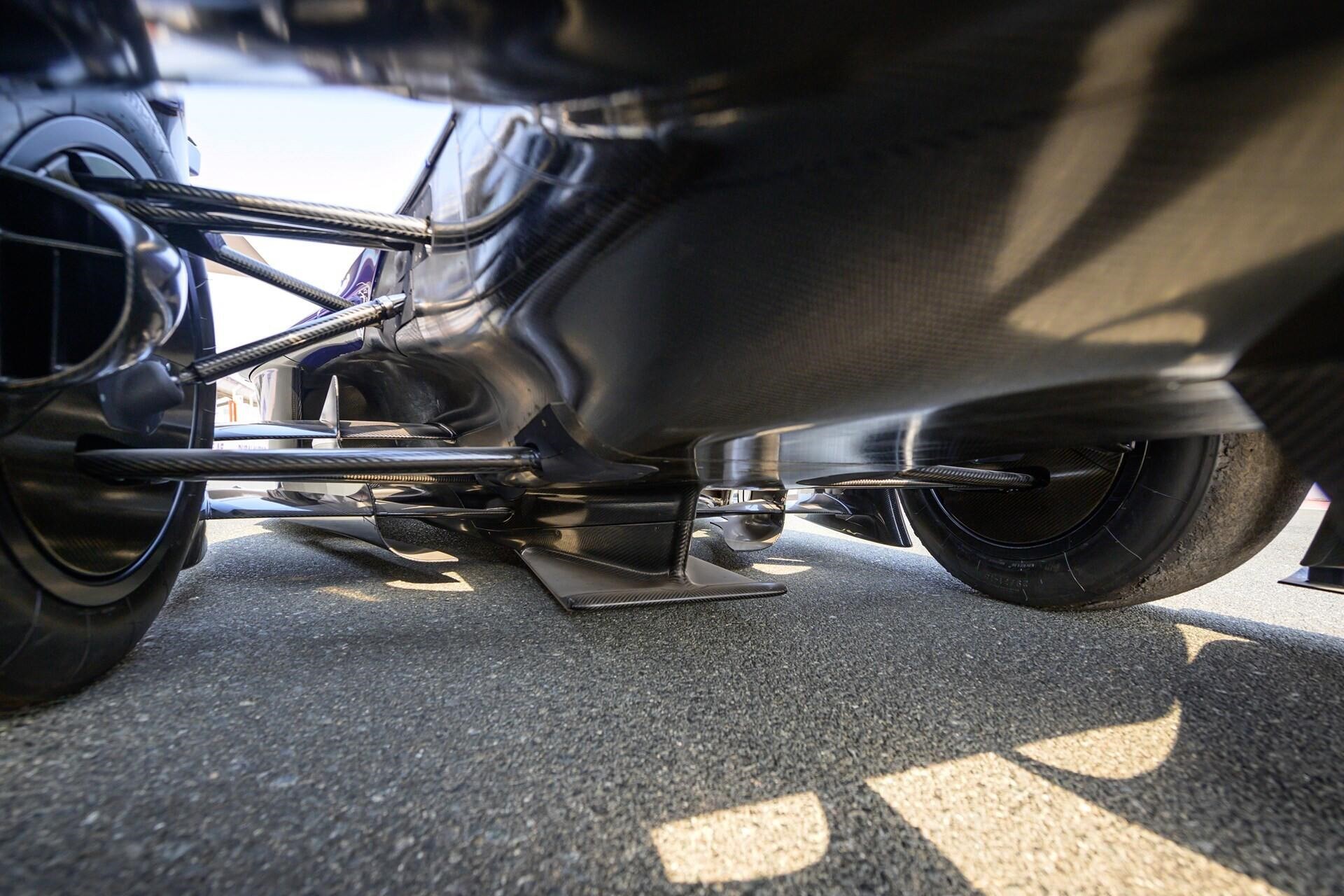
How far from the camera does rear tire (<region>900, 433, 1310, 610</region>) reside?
934mm

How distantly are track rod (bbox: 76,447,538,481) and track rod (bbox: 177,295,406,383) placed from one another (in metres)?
0.15

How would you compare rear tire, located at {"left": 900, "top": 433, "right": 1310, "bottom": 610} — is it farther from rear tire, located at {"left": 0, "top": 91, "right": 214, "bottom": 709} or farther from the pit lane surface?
rear tire, located at {"left": 0, "top": 91, "right": 214, "bottom": 709}

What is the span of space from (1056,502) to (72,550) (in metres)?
1.52

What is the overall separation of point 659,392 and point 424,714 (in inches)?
17.0

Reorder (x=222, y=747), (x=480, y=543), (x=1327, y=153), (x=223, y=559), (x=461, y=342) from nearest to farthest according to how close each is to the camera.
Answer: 1. (x=1327, y=153)
2. (x=222, y=747)
3. (x=461, y=342)
4. (x=223, y=559)
5. (x=480, y=543)

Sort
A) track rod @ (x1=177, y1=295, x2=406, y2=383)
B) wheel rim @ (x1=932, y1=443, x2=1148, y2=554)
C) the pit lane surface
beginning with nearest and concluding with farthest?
the pit lane surface < track rod @ (x1=177, y1=295, x2=406, y2=383) < wheel rim @ (x1=932, y1=443, x2=1148, y2=554)

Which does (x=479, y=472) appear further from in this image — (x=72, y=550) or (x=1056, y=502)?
(x=1056, y=502)

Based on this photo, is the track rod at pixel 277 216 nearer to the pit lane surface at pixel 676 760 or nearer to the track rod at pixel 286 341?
the track rod at pixel 286 341

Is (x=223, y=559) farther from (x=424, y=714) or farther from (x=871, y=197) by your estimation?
(x=871, y=197)

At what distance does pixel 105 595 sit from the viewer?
71cm

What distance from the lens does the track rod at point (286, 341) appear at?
0.83 meters

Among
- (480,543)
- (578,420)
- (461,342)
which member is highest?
(461,342)

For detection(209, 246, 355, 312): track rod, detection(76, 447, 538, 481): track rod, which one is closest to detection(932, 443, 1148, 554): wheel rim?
Answer: detection(76, 447, 538, 481): track rod

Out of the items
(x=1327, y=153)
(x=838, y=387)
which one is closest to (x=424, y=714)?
(x=838, y=387)
